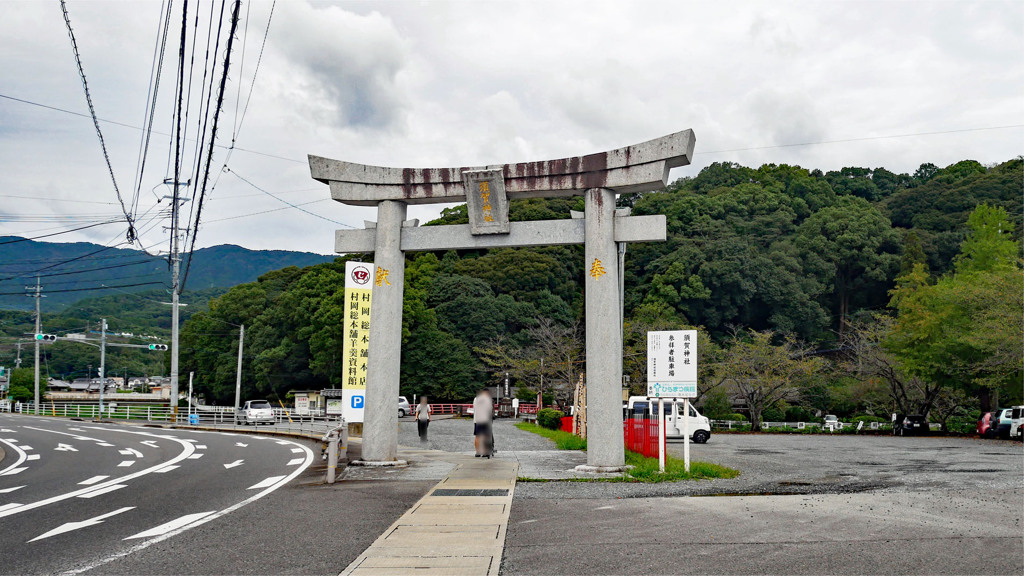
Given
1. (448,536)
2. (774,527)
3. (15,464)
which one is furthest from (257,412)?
(774,527)

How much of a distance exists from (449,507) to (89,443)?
1878 centimetres

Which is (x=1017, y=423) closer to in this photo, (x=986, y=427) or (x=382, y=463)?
(x=986, y=427)

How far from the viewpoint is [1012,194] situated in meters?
69.0

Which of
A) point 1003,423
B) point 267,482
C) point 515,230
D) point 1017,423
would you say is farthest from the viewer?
point 1003,423

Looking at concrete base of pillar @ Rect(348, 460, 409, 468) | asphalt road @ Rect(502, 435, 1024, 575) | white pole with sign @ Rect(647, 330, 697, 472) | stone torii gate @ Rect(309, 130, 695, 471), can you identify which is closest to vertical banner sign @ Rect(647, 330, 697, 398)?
white pole with sign @ Rect(647, 330, 697, 472)

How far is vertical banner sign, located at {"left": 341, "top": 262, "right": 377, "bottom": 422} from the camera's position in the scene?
574 inches

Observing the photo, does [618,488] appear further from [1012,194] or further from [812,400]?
[1012,194]

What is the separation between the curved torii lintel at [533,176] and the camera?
12914 millimetres

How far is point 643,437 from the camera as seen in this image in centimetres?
1664

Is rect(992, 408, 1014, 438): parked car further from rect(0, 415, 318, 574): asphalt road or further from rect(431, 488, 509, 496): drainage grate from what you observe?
rect(431, 488, 509, 496): drainage grate

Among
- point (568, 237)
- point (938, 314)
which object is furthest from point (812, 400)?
point (568, 237)

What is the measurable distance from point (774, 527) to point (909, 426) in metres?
32.5

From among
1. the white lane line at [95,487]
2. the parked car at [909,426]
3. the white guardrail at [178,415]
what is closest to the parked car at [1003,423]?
the parked car at [909,426]

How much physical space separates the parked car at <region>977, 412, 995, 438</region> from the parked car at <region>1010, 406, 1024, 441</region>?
118 cm
